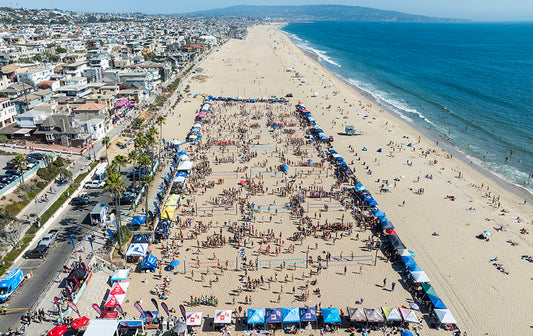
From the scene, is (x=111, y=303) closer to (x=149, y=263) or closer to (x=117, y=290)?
(x=117, y=290)

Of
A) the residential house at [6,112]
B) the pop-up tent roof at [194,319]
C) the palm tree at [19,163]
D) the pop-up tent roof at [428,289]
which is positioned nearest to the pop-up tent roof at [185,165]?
the palm tree at [19,163]

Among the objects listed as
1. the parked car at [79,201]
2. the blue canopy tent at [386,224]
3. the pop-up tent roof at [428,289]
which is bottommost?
the pop-up tent roof at [428,289]

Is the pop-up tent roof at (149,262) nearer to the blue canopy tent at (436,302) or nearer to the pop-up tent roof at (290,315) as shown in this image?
the pop-up tent roof at (290,315)

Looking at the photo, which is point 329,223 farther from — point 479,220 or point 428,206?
point 479,220

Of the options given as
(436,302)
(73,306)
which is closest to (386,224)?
(436,302)

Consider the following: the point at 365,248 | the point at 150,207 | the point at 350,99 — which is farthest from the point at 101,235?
the point at 350,99

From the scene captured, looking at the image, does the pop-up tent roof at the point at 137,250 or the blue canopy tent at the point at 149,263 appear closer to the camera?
the blue canopy tent at the point at 149,263

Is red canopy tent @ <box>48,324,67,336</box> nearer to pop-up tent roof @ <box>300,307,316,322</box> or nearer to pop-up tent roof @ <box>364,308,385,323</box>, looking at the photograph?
pop-up tent roof @ <box>300,307,316,322</box>

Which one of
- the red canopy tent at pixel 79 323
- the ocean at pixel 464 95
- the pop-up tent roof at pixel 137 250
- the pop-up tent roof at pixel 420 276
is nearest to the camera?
the red canopy tent at pixel 79 323
